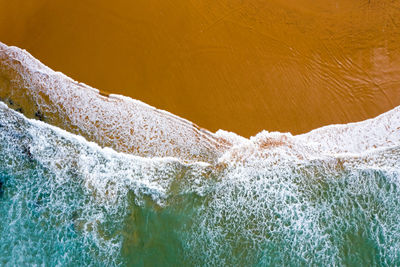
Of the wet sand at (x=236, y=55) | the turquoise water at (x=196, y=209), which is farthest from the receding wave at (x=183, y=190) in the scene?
the wet sand at (x=236, y=55)

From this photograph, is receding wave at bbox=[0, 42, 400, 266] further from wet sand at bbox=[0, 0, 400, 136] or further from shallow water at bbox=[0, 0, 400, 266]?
wet sand at bbox=[0, 0, 400, 136]

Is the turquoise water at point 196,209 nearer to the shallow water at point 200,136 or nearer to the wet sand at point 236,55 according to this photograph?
the shallow water at point 200,136

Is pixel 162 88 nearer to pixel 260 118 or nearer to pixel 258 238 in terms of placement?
pixel 260 118

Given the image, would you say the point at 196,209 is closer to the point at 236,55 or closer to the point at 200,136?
the point at 200,136

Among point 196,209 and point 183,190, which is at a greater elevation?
point 183,190

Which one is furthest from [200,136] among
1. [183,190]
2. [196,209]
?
[196,209]

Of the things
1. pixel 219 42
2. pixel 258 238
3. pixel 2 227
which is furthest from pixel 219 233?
pixel 2 227
